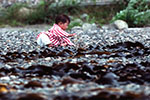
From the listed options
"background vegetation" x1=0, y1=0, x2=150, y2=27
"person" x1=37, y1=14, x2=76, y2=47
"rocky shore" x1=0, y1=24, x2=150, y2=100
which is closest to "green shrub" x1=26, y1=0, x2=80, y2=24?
"background vegetation" x1=0, y1=0, x2=150, y2=27

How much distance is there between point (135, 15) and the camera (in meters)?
8.33

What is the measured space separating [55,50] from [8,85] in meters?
2.13

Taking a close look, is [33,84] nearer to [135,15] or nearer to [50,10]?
[135,15]

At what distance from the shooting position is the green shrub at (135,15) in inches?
333

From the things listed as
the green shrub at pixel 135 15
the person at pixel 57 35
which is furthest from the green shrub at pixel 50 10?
the person at pixel 57 35

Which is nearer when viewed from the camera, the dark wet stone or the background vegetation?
the dark wet stone

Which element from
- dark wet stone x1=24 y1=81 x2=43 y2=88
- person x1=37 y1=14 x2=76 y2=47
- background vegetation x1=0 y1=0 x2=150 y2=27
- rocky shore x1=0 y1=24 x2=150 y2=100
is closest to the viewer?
rocky shore x1=0 y1=24 x2=150 y2=100

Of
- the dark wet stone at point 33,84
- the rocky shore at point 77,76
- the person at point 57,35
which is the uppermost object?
the person at point 57,35

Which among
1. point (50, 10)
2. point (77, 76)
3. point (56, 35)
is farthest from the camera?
point (50, 10)

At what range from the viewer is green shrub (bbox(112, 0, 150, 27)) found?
847cm

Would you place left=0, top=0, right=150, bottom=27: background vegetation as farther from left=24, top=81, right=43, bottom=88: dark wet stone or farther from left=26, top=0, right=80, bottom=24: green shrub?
left=24, top=81, right=43, bottom=88: dark wet stone

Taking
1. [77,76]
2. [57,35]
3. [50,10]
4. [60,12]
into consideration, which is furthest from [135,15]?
[77,76]

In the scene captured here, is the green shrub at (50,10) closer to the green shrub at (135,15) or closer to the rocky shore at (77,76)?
the green shrub at (135,15)

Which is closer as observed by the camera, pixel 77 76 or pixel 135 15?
pixel 77 76
